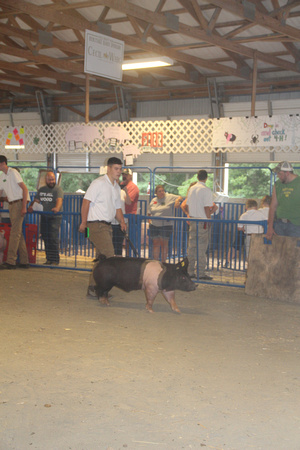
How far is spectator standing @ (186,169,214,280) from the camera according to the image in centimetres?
783

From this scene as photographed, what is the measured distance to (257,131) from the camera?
11344mm

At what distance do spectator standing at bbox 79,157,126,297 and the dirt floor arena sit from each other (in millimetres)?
677

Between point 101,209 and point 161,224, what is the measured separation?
2472 mm

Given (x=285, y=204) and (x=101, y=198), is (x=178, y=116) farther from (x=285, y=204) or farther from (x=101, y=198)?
(x=101, y=198)

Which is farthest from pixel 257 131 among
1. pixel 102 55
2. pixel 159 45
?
pixel 102 55

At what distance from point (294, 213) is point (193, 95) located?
36.5 feet

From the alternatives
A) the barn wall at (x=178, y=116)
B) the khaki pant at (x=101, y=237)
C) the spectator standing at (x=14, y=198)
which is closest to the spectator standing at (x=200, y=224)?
the khaki pant at (x=101, y=237)

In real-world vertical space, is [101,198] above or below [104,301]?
above

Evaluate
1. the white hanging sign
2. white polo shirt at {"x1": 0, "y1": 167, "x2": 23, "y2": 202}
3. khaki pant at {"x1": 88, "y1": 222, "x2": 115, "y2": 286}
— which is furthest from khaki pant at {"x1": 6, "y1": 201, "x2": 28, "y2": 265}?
the white hanging sign

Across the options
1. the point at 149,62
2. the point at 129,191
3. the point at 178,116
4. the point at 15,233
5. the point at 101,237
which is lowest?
the point at 15,233

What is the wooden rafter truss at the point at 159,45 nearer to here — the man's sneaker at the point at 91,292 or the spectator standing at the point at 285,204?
the spectator standing at the point at 285,204

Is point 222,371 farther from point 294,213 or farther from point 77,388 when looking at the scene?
point 294,213

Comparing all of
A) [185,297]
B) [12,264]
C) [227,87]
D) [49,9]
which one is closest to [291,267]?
[185,297]

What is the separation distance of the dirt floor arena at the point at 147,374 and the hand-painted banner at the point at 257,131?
18.4ft
